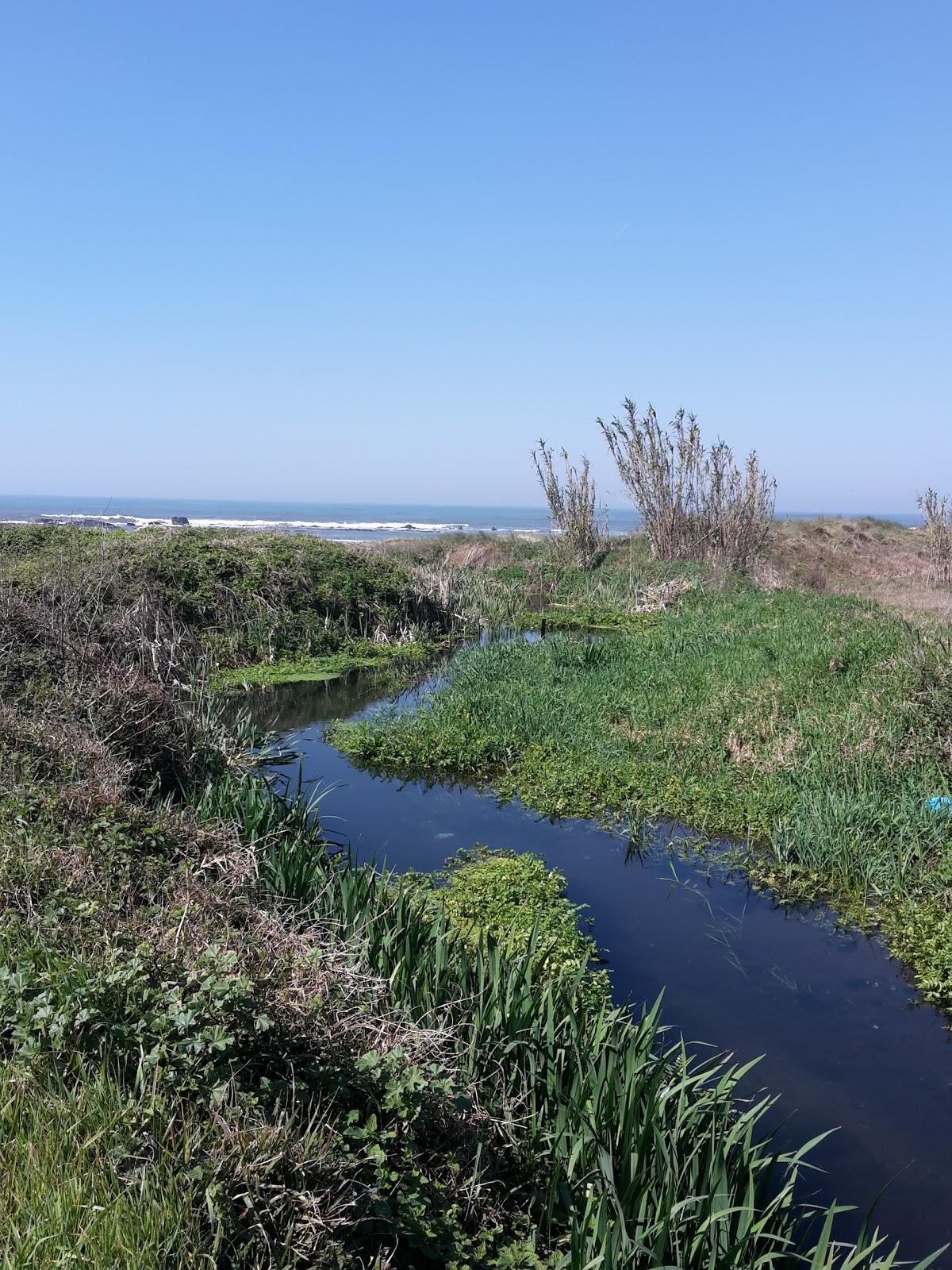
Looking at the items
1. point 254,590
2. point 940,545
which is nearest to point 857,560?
point 940,545

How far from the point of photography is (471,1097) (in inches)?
128

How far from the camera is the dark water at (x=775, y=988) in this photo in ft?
13.8

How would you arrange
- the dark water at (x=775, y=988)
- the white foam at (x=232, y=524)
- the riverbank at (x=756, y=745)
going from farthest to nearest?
the white foam at (x=232, y=524), the riverbank at (x=756, y=745), the dark water at (x=775, y=988)

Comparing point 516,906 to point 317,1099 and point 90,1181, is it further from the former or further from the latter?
point 90,1181

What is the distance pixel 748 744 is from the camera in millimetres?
9047

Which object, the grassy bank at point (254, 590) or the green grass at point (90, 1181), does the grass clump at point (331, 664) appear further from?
the green grass at point (90, 1181)

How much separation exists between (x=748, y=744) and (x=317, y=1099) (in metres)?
6.80

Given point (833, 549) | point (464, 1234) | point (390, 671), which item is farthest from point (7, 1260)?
point (833, 549)

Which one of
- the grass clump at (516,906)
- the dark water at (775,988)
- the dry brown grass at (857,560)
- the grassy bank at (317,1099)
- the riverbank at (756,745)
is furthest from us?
the dry brown grass at (857,560)

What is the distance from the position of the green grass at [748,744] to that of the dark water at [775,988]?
0.39 metres

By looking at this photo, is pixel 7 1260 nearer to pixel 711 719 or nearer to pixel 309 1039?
pixel 309 1039

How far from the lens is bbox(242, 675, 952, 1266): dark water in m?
4.20

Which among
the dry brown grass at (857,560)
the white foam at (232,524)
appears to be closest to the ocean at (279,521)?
the white foam at (232,524)

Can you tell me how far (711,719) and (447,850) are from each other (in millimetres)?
3458
